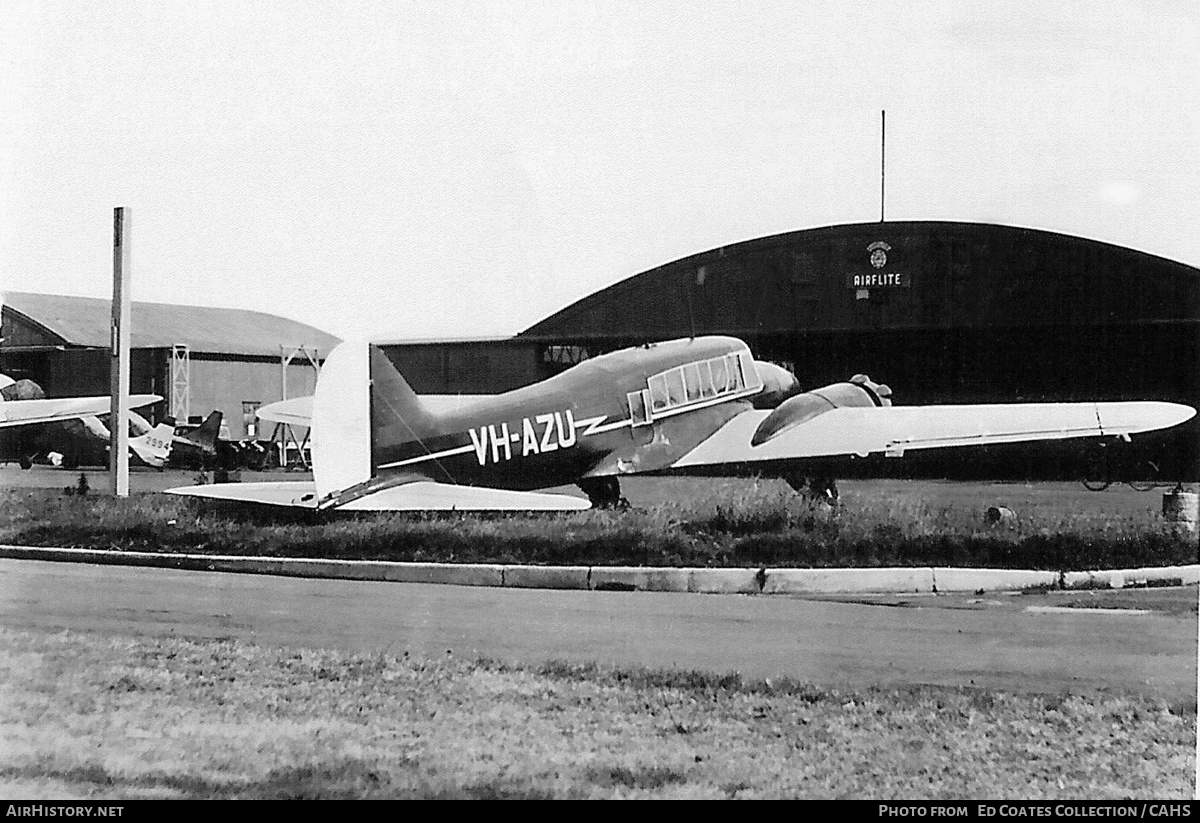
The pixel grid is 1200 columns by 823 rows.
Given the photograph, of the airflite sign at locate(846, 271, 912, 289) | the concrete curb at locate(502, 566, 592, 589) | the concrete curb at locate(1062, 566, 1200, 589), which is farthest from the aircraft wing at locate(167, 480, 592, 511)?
the concrete curb at locate(1062, 566, 1200, 589)

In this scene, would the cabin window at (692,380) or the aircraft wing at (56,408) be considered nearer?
the cabin window at (692,380)

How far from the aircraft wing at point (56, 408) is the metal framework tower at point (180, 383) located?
91mm

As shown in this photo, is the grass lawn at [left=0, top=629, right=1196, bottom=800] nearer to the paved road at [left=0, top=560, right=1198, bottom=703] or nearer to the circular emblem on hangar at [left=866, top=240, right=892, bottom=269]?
the paved road at [left=0, top=560, right=1198, bottom=703]

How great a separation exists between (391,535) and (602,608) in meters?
0.92

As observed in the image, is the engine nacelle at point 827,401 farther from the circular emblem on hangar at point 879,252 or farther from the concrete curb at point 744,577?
the concrete curb at point 744,577

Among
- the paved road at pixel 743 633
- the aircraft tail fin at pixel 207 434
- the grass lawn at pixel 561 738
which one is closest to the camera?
the grass lawn at pixel 561 738

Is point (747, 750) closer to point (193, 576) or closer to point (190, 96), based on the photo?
point (193, 576)

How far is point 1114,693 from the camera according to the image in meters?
5.02

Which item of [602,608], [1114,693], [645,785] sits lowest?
[645,785]

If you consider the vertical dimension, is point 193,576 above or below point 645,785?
above

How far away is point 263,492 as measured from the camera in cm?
531

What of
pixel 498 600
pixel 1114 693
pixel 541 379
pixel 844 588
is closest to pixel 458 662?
pixel 498 600

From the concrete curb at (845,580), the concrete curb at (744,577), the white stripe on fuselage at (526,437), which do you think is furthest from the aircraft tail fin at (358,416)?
the concrete curb at (845,580)

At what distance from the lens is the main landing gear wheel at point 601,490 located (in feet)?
17.0
